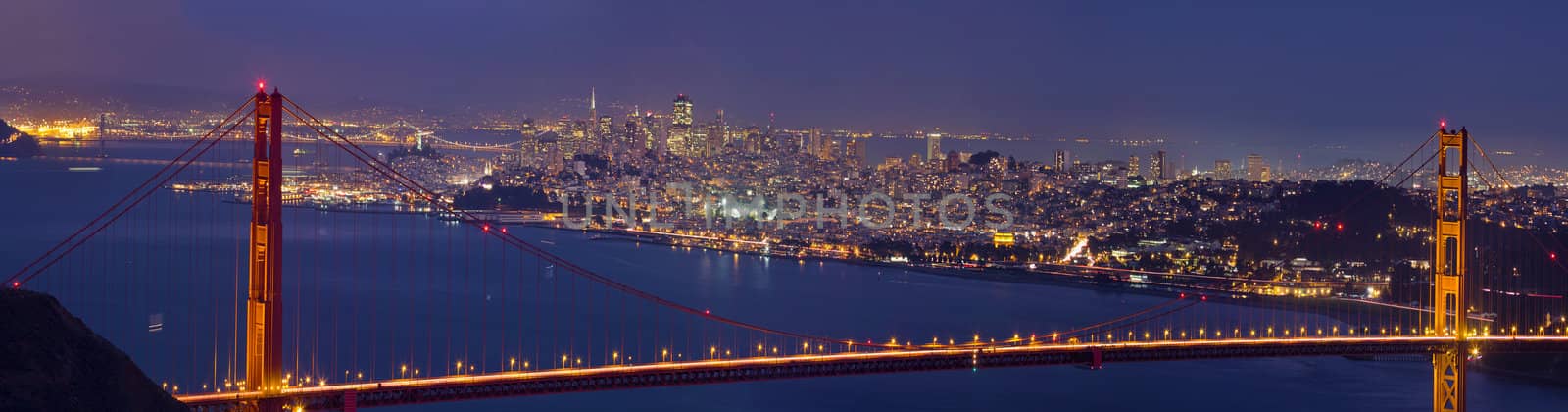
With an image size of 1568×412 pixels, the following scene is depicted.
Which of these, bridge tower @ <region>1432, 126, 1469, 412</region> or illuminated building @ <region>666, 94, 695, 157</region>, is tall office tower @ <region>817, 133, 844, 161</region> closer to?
illuminated building @ <region>666, 94, 695, 157</region>

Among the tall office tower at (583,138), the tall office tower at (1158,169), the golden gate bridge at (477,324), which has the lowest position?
the golden gate bridge at (477,324)

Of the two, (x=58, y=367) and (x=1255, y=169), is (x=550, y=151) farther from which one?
(x=58, y=367)

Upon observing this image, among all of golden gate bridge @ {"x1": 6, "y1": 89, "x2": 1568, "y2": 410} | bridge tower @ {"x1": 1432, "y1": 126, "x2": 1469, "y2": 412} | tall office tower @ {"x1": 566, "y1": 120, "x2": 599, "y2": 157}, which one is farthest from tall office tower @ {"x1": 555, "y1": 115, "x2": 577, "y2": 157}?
bridge tower @ {"x1": 1432, "y1": 126, "x2": 1469, "y2": 412}

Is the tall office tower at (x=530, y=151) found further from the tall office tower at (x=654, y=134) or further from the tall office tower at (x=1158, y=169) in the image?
the tall office tower at (x=1158, y=169)

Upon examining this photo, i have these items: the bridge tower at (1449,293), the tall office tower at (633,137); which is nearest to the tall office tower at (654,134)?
the tall office tower at (633,137)

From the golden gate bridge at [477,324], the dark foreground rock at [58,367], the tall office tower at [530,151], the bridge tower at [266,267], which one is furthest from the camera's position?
the tall office tower at [530,151]

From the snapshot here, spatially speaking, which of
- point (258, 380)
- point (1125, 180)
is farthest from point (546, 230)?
point (258, 380)

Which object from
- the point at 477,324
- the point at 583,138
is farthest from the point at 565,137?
the point at 477,324
